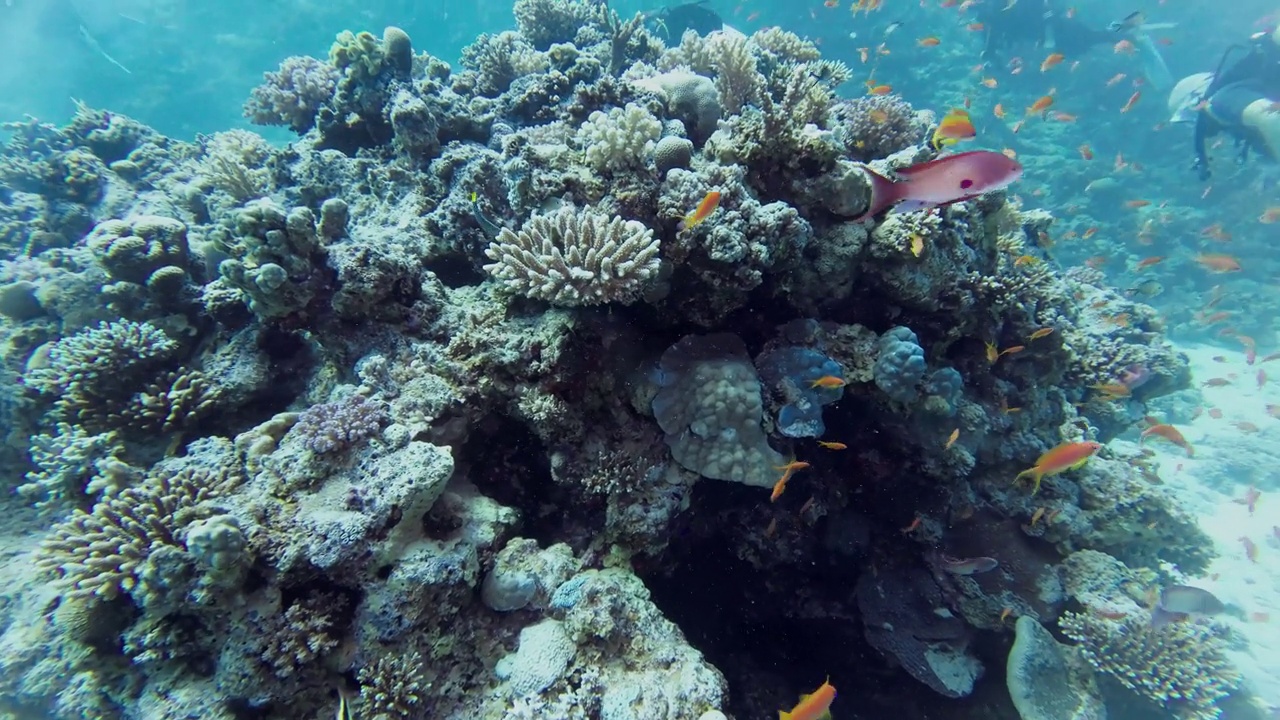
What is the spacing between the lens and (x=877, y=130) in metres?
4.98

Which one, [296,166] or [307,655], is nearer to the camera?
[307,655]

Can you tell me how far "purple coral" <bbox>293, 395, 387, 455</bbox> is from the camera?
3.04m

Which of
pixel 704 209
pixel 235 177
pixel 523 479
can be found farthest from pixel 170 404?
pixel 704 209

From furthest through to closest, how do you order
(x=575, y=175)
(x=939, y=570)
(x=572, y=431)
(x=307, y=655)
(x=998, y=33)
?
1. (x=998, y=33)
2. (x=939, y=570)
3. (x=575, y=175)
4. (x=572, y=431)
5. (x=307, y=655)

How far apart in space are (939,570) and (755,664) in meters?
1.83

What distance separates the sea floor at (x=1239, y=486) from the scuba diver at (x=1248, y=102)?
5.42 metres

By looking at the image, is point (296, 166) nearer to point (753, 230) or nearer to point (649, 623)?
point (753, 230)

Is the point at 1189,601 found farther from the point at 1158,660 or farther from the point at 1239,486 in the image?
the point at 1239,486

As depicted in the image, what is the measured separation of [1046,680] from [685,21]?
1314 centimetres

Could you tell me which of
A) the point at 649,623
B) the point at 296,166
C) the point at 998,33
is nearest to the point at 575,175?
the point at 649,623

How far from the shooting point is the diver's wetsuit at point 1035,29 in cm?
1802

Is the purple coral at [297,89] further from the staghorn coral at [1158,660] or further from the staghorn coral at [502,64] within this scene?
the staghorn coral at [1158,660]

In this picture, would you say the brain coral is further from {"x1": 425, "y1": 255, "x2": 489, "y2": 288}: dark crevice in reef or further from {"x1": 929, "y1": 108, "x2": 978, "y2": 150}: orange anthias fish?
{"x1": 929, "y1": 108, "x2": 978, "y2": 150}: orange anthias fish

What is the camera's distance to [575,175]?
4.03 meters
